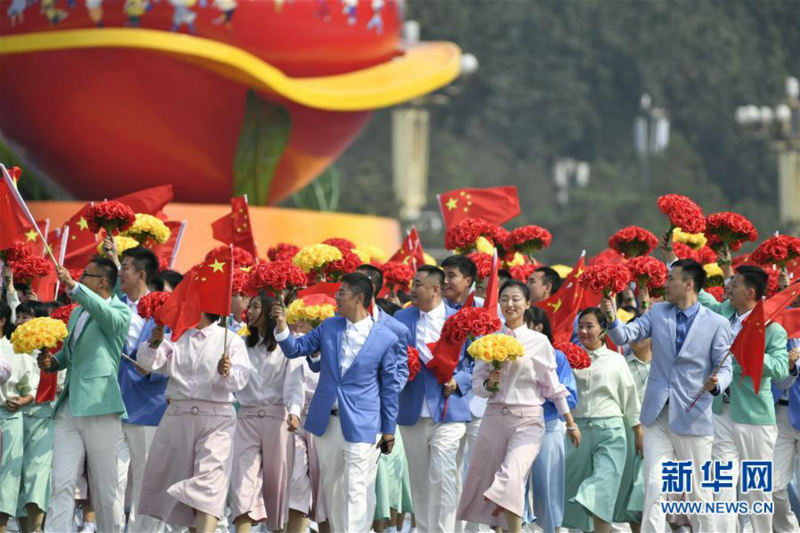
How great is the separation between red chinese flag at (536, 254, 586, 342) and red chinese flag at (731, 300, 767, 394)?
4.92 feet

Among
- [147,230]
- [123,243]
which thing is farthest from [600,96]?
[123,243]

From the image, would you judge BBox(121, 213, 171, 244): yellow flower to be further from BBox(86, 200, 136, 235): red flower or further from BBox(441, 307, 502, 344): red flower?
BBox(441, 307, 502, 344): red flower

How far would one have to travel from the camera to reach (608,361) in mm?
10617

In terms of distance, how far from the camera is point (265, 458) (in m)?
9.84

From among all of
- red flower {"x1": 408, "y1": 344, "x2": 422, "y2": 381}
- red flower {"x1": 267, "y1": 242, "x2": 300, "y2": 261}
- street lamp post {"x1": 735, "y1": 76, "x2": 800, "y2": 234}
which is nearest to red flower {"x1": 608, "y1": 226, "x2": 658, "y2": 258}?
red flower {"x1": 408, "y1": 344, "x2": 422, "y2": 381}

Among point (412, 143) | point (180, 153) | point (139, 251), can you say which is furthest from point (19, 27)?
point (412, 143)

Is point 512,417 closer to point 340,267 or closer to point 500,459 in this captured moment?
point 500,459

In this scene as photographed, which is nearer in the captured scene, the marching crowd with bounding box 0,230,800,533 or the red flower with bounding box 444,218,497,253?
the marching crowd with bounding box 0,230,800,533

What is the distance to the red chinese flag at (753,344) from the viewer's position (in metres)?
9.46

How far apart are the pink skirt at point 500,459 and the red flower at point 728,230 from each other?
1919 millimetres

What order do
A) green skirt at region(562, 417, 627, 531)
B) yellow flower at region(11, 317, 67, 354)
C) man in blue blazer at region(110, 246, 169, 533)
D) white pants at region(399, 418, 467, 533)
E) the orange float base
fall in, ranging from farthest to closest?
the orange float base → green skirt at region(562, 417, 627, 531) → white pants at region(399, 418, 467, 533) → man in blue blazer at region(110, 246, 169, 533) → yellow flower at region(11, 317, 67, 354)

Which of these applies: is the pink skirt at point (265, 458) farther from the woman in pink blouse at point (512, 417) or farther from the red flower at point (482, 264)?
the red flower at point (482, 264)

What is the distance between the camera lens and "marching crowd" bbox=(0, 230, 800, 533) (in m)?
9.21

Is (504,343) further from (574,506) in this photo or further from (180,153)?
(180,153)
